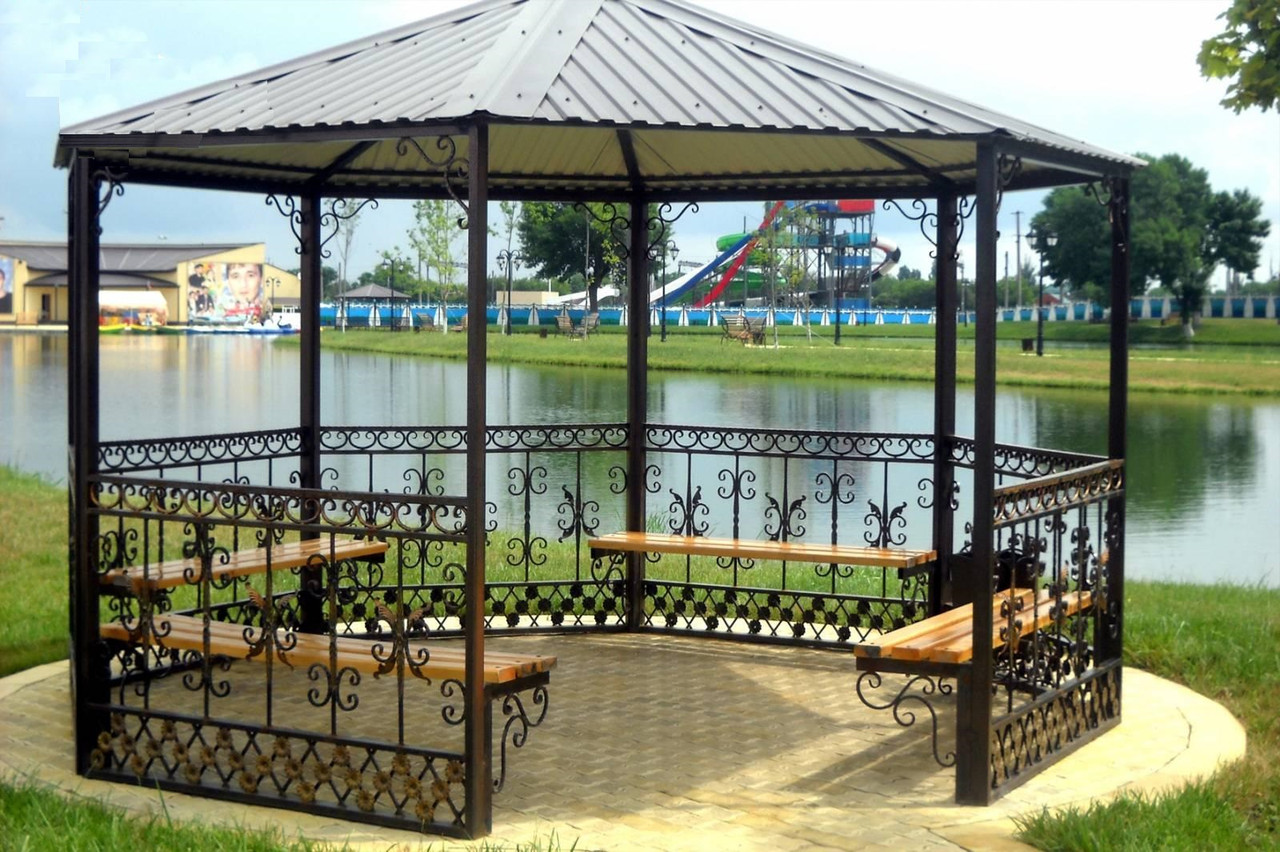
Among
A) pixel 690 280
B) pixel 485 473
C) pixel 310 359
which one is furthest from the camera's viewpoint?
pixel 690 280

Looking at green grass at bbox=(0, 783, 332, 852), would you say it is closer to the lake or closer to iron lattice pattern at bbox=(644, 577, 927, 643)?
iron lattice pattern at bbox=(644, 577, 927, 643)

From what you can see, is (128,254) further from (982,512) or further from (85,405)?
(982,512)

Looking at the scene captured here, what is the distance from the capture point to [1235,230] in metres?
63.5

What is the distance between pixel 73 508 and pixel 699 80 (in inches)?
128

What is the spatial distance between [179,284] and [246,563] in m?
81.6

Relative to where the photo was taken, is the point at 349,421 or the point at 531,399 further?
the point at 531,399

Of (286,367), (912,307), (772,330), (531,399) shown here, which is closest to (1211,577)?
(531,399)

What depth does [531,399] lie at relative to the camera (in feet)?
104

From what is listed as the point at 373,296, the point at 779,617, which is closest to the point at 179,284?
the point at 373,296

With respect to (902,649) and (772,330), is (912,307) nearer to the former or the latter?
(772,330)

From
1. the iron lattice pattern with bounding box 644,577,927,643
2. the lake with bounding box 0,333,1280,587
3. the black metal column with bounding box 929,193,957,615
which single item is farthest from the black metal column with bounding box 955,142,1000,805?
the lake with bounding box 0,333,1280,587

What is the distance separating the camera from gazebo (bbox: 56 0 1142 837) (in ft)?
17.2

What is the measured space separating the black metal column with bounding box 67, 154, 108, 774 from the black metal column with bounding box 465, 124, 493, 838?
1816 millimetres

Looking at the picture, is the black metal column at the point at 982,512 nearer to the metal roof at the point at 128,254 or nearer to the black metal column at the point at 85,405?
the black metal column at the point at 85,405
